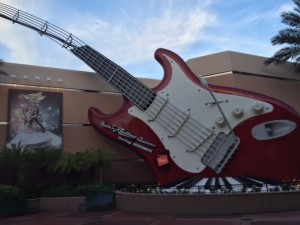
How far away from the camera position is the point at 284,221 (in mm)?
10352

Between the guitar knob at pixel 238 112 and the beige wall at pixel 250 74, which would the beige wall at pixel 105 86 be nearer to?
the beige wall at pixel 250 74

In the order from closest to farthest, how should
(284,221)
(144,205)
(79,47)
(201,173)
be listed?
(284,221)
(144,205)
(201,173)
(79,47)

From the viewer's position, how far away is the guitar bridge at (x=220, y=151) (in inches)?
635

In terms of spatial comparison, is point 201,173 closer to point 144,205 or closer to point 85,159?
point 144,205

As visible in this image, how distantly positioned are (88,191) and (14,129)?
583 centimetres

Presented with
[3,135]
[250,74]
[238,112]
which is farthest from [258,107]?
[3,135]

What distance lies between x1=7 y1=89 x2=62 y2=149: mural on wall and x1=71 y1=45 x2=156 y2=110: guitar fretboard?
108 inches

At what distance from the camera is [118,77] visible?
20.1m

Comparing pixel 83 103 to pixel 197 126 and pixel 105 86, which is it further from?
pixel 197 126

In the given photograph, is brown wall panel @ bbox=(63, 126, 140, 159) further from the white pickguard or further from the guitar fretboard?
the white pickguard

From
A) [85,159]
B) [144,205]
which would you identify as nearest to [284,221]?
[144,205]

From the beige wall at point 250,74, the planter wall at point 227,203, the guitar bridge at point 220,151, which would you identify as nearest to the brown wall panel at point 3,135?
the planter wall at point 227,203

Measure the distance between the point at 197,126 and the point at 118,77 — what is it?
5.48m

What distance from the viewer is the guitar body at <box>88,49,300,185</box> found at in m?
15.7
